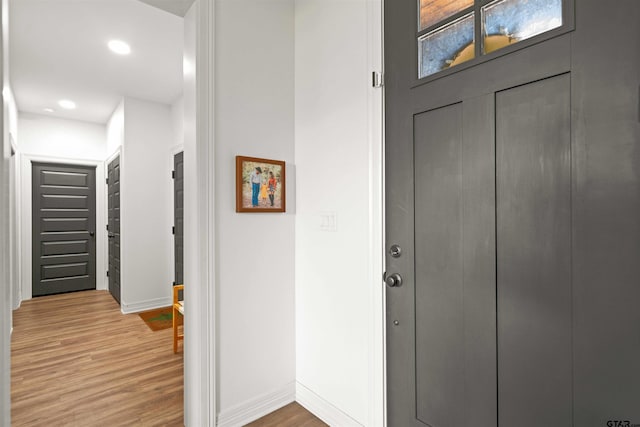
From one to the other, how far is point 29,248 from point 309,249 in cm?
516

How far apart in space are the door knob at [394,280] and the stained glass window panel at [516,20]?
985mm

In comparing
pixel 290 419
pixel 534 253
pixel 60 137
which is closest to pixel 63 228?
pixel 60 137

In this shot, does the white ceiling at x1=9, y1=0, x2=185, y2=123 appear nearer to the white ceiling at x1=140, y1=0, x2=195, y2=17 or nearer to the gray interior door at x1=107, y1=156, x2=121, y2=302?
the white ceiling at x1=140, y1=0, x2=195, y2=17

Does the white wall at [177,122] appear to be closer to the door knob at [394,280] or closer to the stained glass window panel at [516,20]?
the door knob at [394,280]

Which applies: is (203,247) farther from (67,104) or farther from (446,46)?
(67,104)

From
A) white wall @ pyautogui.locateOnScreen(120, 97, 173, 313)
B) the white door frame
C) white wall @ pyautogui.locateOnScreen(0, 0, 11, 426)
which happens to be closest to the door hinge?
the white door frame

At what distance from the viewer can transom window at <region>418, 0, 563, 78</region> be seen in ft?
3.63

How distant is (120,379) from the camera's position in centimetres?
249

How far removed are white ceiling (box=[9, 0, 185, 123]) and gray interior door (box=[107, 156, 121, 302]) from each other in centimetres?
96

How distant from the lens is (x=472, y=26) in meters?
1.28

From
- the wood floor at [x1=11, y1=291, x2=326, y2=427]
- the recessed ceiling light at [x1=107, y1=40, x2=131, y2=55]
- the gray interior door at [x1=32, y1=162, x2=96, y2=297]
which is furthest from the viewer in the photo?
the gray interior door at [x1=32, y1=162, x2=96, y2=297]

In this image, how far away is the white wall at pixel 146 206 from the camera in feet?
13.9

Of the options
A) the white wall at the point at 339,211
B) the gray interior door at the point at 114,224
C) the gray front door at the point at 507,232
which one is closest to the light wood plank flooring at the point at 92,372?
the gray interior door at the point at 114,224

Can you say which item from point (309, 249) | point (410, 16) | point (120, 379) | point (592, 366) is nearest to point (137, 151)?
point (120, 379)
